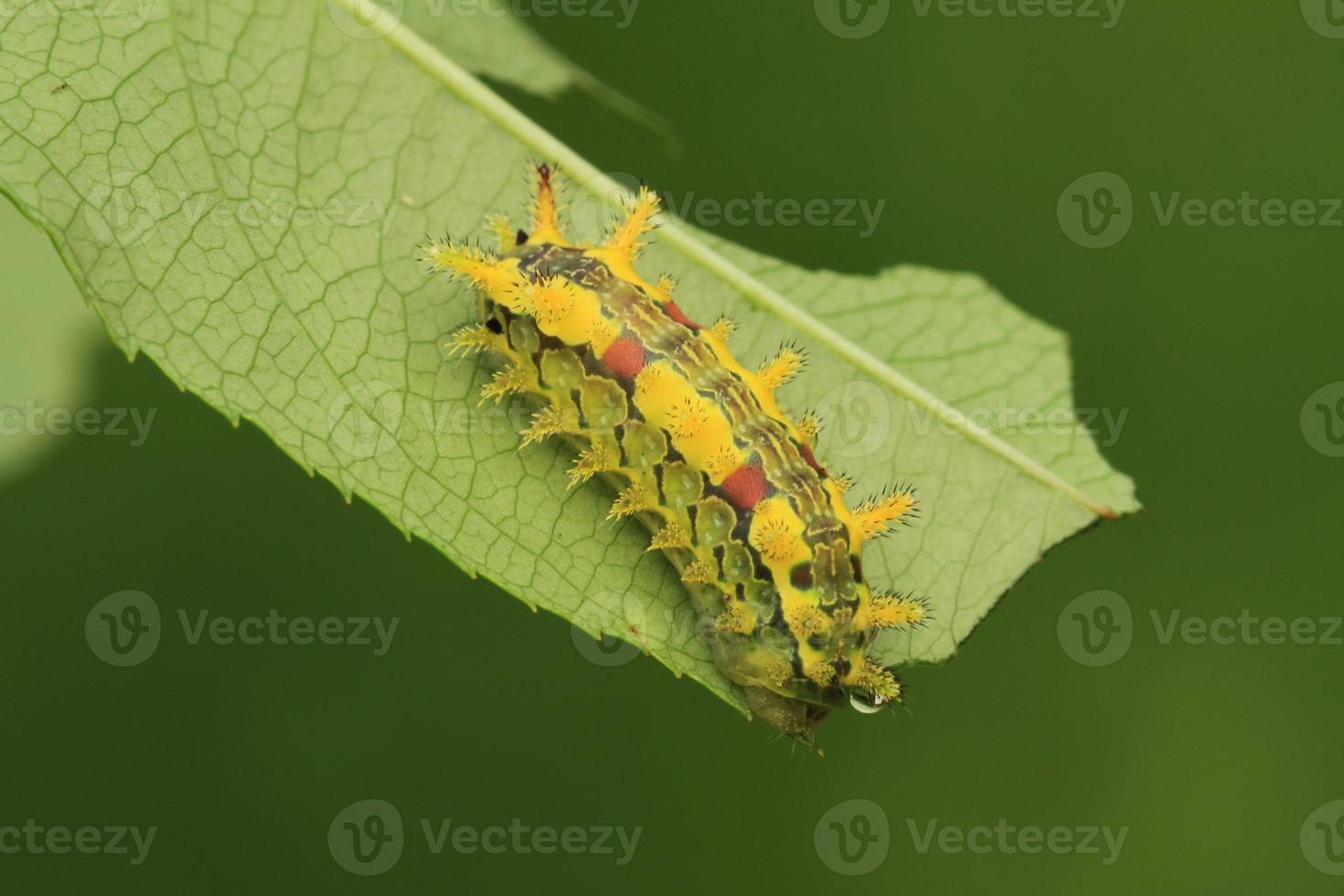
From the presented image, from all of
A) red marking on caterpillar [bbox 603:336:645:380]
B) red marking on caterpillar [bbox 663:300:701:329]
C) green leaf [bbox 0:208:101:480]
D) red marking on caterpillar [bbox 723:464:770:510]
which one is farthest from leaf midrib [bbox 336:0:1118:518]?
green leaf [bbox 0:208:101:480]

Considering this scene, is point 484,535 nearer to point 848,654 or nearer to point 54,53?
point 848,654

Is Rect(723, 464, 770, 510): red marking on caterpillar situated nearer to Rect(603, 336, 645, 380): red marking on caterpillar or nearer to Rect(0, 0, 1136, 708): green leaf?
Rect(0, 0, 1136, 708): green leaf

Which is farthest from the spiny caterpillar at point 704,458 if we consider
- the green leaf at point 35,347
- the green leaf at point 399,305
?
the green leaf at point 35,347

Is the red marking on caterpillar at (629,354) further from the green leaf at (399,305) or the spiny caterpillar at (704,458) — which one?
the green leaf at (399,305)

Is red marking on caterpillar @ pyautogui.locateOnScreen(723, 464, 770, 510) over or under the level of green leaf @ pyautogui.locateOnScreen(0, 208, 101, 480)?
over

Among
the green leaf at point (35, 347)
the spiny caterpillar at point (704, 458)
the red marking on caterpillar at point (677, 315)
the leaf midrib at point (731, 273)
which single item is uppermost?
the leaf midrib at point (731, 273)

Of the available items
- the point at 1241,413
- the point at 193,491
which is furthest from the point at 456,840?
the point at 1241,413
